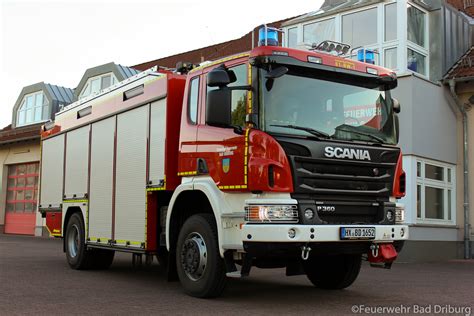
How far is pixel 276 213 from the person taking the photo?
20.6ft

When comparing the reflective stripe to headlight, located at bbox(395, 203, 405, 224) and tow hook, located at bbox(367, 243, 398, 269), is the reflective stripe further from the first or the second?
headlight, located at bbox(395, 203, 405, 224)

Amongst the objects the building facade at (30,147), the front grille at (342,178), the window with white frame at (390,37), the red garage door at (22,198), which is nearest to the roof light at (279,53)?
the front grille at (342,178)

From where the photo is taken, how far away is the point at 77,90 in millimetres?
29188

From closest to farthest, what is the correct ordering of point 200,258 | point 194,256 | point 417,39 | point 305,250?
point 305,250 → point 200,258 → point 194,256 → point 417,39

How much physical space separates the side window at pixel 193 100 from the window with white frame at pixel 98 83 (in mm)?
19945

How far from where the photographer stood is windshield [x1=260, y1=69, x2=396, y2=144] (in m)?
6.61

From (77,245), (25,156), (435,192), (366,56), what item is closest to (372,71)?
(366,56)

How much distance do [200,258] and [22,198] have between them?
77.0 ft

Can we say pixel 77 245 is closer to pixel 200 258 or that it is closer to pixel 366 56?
pixel 200 258

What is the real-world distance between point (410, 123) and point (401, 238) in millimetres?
7947

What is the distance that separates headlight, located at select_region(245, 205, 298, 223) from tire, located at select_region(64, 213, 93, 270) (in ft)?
17.4

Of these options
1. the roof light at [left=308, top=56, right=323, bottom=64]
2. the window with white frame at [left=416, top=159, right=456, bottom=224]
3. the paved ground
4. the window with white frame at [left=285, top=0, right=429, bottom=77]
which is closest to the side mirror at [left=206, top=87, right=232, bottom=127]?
the roof light at [left=308, top=56, right=323, bottom=64]

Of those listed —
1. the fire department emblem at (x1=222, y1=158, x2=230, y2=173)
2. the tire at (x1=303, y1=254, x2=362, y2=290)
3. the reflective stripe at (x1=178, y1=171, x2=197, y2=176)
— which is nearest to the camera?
the fire department emblem at (x1=222, y1=158, x2=230, y2=173)

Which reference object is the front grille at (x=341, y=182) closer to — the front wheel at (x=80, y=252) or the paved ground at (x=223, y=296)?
the paved ground at (x=223, y=296)
